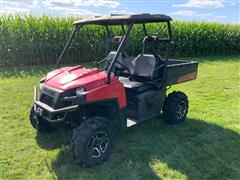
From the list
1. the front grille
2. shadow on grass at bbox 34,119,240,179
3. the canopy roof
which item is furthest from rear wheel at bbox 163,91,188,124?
the front grille

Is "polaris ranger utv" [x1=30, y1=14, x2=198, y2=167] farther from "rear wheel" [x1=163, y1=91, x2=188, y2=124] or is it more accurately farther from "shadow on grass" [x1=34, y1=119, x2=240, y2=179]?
"shadow on grass" [x1=34, y1=119, x2=240, y2=179]

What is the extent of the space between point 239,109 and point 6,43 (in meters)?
7.64

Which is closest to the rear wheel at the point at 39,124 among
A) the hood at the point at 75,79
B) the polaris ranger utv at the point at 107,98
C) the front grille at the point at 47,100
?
the polaris ranger utv at the point at 107,98

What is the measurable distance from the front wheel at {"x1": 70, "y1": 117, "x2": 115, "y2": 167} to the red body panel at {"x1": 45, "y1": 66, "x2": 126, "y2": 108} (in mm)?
296

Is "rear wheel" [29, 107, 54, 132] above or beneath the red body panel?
beneath

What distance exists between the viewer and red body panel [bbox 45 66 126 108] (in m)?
3.11

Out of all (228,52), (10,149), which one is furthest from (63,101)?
(228,52)

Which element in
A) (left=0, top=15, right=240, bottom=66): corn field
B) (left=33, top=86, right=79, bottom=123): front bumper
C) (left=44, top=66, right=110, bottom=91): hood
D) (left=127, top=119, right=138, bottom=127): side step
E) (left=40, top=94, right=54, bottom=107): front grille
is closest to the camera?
(left=33, top=86, right=79, bottom=123): front bumper

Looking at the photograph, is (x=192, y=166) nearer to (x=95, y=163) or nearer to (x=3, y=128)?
(x=95, y=163)

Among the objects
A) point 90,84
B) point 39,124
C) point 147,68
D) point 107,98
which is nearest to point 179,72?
point 147,68

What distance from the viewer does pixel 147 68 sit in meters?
4.11

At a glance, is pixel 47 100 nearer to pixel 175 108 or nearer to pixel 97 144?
pixel 97 144

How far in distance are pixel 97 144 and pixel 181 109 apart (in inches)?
73.5

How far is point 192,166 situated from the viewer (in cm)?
325
